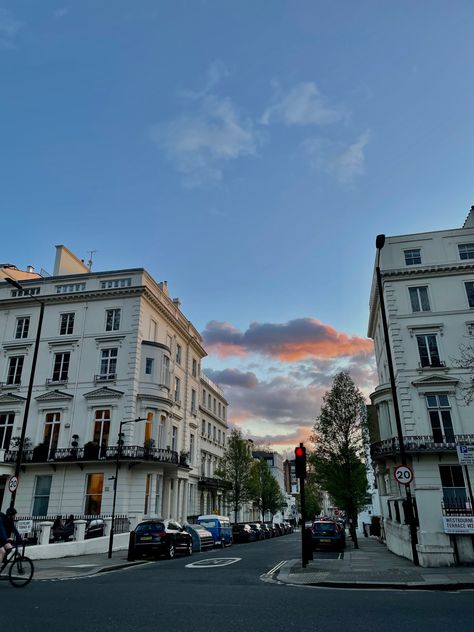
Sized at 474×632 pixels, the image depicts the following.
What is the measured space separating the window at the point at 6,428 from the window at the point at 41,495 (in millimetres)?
3679

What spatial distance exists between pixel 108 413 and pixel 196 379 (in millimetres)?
14635

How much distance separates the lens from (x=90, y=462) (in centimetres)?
3228

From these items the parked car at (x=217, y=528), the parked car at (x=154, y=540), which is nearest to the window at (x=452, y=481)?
the parked car at (x=217, y=528)

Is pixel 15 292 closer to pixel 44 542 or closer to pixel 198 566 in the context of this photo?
pixel 44 542

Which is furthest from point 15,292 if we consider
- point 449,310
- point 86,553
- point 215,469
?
point 449,310

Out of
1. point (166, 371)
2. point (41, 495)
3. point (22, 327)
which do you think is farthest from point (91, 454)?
point (22, 327)

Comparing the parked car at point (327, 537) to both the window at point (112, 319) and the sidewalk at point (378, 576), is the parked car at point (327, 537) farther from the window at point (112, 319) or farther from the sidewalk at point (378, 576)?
the window at point (112, 319)

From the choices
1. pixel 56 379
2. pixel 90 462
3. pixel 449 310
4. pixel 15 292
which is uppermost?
pixel 15 292

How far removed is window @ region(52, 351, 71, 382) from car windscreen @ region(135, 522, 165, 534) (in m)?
17.1

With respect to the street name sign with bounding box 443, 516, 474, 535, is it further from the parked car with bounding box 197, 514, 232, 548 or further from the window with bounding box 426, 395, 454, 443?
the parked car with bounding box 197, 514, 232, 548

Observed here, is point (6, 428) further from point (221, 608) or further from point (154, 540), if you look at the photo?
point (221, 608)

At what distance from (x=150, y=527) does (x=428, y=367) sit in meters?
18.8

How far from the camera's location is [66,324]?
37.2 meters

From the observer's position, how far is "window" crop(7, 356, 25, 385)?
120ft
